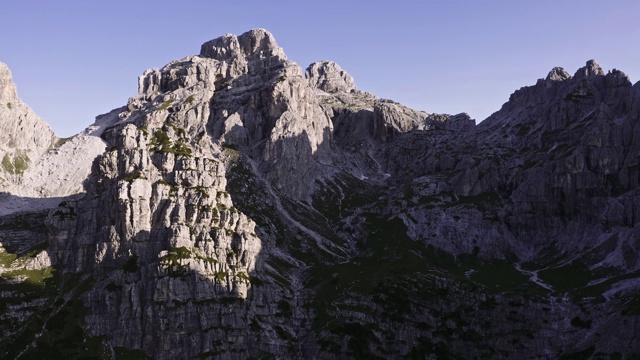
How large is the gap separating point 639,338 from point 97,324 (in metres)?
161

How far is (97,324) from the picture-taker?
195m

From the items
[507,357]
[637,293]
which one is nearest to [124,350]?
[507,357]

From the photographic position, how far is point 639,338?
175 m

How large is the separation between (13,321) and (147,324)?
136 feet

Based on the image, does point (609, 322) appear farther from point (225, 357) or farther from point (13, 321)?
point (13, 321)

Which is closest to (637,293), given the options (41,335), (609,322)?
(609,322)

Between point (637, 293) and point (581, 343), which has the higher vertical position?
point (637, 293)

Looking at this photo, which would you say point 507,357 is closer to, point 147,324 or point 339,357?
point 339,357

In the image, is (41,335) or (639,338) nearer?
(639,338)

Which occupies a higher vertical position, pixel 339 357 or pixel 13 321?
pixel 13 321

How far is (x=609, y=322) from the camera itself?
7451 inches

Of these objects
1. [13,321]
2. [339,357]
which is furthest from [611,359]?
[13,321]

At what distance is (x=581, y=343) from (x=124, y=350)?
461ft

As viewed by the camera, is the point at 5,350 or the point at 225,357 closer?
the point at 5,350
